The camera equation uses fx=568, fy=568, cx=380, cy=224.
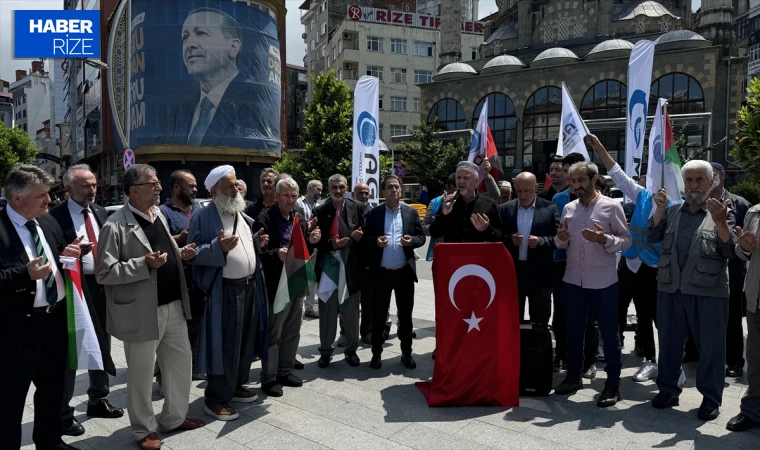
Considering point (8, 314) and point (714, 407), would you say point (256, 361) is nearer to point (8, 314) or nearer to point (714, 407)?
point (8, 314)

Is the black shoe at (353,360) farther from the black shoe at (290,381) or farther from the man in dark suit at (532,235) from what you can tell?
the man in dark suit at (532,235)

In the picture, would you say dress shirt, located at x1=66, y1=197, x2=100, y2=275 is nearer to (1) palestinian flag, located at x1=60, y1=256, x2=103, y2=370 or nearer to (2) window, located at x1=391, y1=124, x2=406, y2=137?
(1) palestinian flag, located at x1=60, y1=256, x2=103, y2=370

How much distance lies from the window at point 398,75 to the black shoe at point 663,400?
183 feet

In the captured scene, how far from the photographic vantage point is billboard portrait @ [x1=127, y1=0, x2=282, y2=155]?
33.8 meters

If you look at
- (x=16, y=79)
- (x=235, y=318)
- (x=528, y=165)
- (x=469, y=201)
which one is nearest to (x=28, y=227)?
(x=235, y=318)

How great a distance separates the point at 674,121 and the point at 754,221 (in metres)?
33.9

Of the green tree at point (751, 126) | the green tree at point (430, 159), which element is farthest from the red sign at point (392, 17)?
the green tree at point (751, 126)

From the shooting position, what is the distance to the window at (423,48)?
59.5 metres

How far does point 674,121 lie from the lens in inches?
1356

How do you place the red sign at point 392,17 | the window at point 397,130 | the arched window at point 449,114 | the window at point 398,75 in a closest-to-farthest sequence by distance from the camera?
1. the arched window at point 449,114
2. the red sign at point 392,17
3. the window at point 397,130
4. the window at point 398,75

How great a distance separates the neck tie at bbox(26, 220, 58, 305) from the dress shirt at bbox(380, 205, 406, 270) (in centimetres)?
342

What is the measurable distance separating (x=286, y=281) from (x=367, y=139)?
4.41 meters

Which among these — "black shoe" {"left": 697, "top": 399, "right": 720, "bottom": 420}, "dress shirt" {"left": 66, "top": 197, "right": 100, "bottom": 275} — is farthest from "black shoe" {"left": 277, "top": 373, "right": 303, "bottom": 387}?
"black shoe" {"left": 697, "top": 399, "right": 720, "bottom": 420}

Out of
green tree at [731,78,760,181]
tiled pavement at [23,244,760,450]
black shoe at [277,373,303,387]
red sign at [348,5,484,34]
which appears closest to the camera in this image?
tiled pavement at [23,244,760,450]
